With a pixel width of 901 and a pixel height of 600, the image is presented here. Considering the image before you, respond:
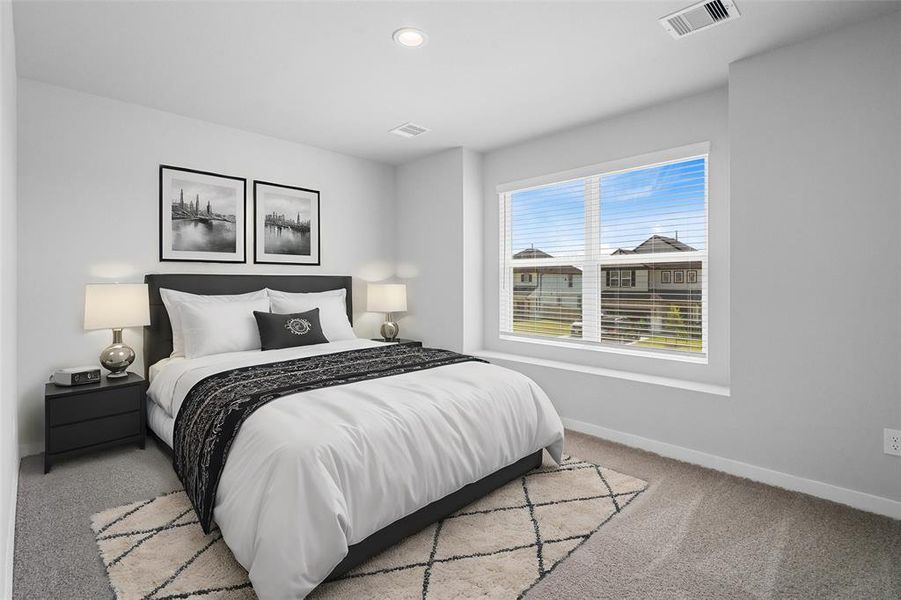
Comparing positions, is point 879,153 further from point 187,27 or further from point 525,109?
point 187,27

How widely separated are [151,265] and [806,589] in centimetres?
430

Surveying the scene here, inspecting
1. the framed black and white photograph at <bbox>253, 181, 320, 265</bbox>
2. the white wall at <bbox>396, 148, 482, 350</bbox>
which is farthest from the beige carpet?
the framed black and white photograph at <bbox>253, 181, 320, 265</bbox>

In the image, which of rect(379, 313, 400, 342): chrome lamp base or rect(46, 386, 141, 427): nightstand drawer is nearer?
rect(46, 386, 141, 427): nightstand drawer

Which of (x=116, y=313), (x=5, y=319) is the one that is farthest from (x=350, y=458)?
(x=116, y=313)

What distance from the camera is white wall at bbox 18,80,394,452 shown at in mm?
3068

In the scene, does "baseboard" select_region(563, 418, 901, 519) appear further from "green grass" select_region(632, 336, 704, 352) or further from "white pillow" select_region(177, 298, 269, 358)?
"white pillow" select_region(177, 298, 269, 358)

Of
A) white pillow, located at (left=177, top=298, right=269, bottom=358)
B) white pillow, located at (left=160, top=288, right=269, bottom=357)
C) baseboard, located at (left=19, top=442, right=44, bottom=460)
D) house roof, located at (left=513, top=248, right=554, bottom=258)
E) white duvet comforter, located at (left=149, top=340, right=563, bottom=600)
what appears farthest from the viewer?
house roof, located at (left=513, top=248, right=554, bottom=258)

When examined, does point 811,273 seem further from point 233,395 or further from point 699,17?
point 233,395

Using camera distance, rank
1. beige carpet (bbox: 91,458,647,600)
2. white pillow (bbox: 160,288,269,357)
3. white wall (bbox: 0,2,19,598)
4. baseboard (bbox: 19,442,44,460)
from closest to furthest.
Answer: white wall (bbox: 0,2,19,598)
beige carpet (bbox: 91,458,647,600)
baseboard (bbox: 19,442,44,460)
white pillow (bbox: 160,288,269,357)

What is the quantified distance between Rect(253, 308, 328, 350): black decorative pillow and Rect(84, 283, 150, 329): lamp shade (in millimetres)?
736

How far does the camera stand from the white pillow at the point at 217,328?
3.33m

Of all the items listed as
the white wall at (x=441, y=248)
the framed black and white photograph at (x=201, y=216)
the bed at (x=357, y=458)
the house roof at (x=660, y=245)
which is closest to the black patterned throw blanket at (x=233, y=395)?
the bed at (x=357, y=458)

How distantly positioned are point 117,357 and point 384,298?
226 cm

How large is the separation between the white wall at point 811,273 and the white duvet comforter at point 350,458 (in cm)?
127
